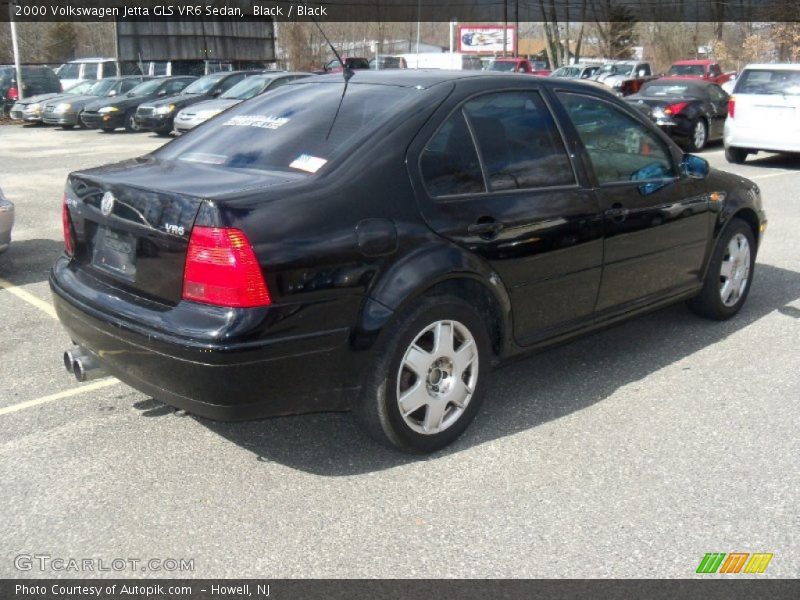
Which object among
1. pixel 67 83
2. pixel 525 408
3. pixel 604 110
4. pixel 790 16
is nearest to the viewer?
pixel 525 408

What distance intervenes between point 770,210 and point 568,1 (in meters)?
53.6

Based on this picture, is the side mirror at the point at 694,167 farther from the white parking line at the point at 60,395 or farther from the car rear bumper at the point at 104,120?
the car rear bumper at the point at 104,120

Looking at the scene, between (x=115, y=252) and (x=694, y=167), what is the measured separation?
11.1 ft

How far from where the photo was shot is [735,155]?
14.9 m

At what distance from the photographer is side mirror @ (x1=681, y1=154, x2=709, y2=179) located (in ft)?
16.8

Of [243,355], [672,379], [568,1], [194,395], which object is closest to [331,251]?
[243,355]

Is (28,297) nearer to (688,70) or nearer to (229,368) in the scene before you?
(229,368)

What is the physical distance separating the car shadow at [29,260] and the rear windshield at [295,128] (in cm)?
309

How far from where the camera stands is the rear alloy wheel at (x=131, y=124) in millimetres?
22094

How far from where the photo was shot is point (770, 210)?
10133 mm

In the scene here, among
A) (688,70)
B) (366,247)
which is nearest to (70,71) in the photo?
(688,70)

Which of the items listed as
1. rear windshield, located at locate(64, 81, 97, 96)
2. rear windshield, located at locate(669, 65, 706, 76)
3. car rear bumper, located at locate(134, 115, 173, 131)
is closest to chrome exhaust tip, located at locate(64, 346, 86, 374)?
car rear bumper, located at locate(134, 115, 173, 131)

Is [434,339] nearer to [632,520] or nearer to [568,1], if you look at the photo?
[632,520]

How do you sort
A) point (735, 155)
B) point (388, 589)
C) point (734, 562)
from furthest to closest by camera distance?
point (735, 155) < point (734, 562) < point (388, 589)
